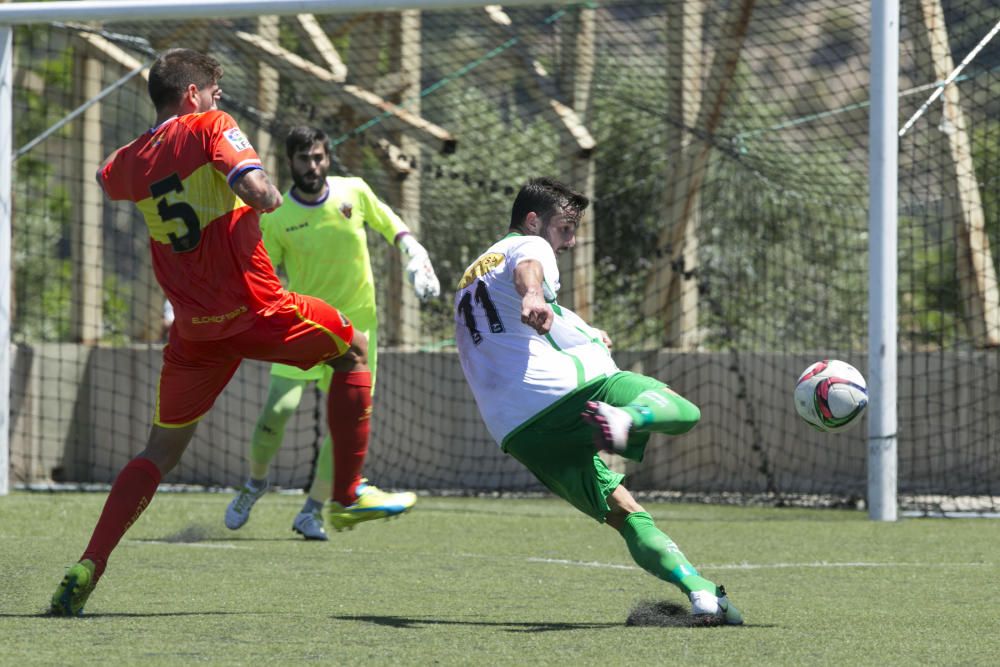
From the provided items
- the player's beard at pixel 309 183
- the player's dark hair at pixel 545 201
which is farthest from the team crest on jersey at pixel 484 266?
the player's beard at pixel 309 183

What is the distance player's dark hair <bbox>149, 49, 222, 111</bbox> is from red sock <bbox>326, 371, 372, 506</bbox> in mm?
1411

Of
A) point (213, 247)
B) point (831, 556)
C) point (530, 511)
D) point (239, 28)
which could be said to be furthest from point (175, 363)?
point (239, 28)

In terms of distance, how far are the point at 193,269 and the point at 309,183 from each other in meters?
2.63

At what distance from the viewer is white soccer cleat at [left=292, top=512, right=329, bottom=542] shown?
320 inches

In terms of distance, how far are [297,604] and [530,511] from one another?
472 centimetres

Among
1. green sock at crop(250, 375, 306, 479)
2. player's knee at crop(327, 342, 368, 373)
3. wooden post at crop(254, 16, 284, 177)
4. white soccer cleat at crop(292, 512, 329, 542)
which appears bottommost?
white soccer cleat at crop(292, 512, 329, 542)

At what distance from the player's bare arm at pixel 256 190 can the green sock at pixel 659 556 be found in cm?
157

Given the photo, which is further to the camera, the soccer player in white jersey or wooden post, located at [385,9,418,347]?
wooden post, located at [385,9,418,347]

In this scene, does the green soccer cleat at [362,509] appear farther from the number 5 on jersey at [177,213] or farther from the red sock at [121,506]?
the number 5 on jersey at [177,213]

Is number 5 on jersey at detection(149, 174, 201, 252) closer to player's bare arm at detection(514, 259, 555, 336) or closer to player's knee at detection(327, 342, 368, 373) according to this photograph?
player's knee at detection(327, 342, 368, 373)

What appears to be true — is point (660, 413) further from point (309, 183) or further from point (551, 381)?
point (309, 183)

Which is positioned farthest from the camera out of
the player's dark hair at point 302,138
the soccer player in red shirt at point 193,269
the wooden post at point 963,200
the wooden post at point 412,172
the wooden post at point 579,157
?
the wooden post at point 412,172

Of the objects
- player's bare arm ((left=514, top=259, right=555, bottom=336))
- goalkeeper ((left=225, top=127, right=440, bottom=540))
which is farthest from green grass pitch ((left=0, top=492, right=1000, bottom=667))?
player's bare arm ((left=514, top=259, right=555, bottom=336))

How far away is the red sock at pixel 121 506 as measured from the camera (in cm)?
546
